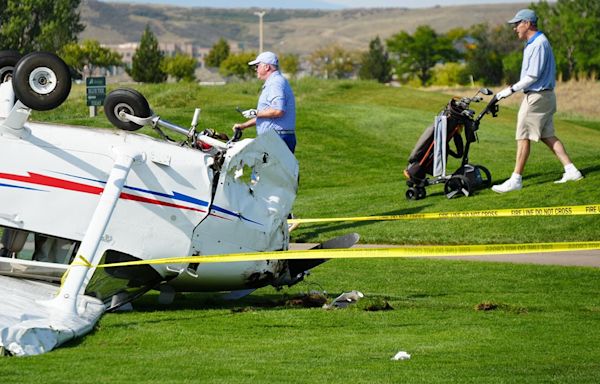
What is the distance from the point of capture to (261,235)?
10305 mm

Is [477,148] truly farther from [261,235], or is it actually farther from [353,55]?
[353,55]

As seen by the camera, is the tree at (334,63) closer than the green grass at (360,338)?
No

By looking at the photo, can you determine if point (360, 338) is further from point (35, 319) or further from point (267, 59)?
point (267, 59)

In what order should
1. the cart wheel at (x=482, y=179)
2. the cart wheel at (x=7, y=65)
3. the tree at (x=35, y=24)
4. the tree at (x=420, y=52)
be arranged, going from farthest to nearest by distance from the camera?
the tree at (x=420, y=52), the tree at (x=35, y=24), the cart wheel at (x=482, y=179), the cart wheel at (x=7, y=65)

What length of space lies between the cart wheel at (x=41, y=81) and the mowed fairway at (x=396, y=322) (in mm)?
1829

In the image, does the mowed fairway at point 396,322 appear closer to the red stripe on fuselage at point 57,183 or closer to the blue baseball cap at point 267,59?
the red stripe on fuselage at point 57,183

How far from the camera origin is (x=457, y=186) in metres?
17.1

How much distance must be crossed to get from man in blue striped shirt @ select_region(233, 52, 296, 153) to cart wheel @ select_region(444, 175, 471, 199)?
417 centimetres

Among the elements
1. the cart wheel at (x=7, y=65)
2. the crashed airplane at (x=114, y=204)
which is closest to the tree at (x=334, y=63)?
the cart wheel at (x=7, y=65)

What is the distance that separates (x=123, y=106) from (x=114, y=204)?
1490mm

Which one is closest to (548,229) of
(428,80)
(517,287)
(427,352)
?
(517,287)

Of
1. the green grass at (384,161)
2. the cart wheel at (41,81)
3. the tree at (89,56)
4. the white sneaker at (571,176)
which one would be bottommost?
the tree at (89,56)

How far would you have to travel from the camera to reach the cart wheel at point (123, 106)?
34.2 ft

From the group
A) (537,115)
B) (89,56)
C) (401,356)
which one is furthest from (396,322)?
(89,56)
